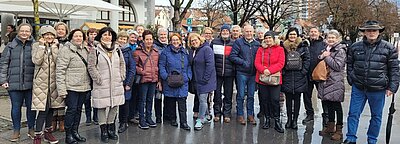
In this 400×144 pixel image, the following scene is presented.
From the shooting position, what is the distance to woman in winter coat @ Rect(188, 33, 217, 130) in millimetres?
7020

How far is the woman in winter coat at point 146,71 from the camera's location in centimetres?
684

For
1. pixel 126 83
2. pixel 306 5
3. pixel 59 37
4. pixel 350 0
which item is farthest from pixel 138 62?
pixel 306 5

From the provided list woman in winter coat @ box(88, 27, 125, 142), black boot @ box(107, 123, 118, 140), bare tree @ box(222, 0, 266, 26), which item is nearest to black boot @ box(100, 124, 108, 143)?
woman in winter coat @ box(88, 27, 125, 142)

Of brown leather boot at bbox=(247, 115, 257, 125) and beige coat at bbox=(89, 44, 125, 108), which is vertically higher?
beige coat at bbox=(89, 44, 125, 108)

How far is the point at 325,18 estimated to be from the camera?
41.0m

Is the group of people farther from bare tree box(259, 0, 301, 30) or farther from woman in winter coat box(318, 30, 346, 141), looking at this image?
→ bare tree box(259, 0, 301, 30)

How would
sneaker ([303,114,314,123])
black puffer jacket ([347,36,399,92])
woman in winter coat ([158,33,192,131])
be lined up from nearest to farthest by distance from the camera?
black puffer jacket ([347,36,399,92]) → woman in winter coat ([158,33,192,131]) → sneaker ([303,114,314,123])

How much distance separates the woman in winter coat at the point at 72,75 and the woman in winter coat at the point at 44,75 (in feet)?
0.52

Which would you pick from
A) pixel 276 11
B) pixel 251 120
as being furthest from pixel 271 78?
pixel 276 11

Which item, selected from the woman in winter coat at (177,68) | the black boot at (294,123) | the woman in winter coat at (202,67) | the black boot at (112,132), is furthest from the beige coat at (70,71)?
the black boot at (294,123)

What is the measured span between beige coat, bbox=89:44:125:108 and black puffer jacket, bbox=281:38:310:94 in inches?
109

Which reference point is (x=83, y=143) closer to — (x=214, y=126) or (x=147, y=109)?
(x=147, y=109)

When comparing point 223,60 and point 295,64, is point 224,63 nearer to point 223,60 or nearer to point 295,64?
point 223,60

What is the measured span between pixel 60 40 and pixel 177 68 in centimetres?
194
